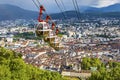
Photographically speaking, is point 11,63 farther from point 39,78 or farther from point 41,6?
point 41,6

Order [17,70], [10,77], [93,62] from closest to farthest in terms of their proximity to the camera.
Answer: [10,77]
[17,70]
[93,62]

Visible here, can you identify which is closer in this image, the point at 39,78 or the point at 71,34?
the point at 39,78

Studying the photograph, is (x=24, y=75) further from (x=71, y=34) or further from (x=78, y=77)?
(x=71, y=34)

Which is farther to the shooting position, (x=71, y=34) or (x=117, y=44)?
(x=71, y=34)

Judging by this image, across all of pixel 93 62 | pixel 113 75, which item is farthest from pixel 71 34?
pixel 113 75

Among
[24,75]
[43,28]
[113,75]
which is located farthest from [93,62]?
[43,28]

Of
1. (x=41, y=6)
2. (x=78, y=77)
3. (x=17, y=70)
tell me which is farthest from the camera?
(x=78, y=77)

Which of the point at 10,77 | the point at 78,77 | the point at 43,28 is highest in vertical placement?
the point at 43,28

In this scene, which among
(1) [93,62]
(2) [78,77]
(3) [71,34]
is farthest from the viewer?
(3) [71,34]

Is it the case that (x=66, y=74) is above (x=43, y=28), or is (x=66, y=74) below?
below
